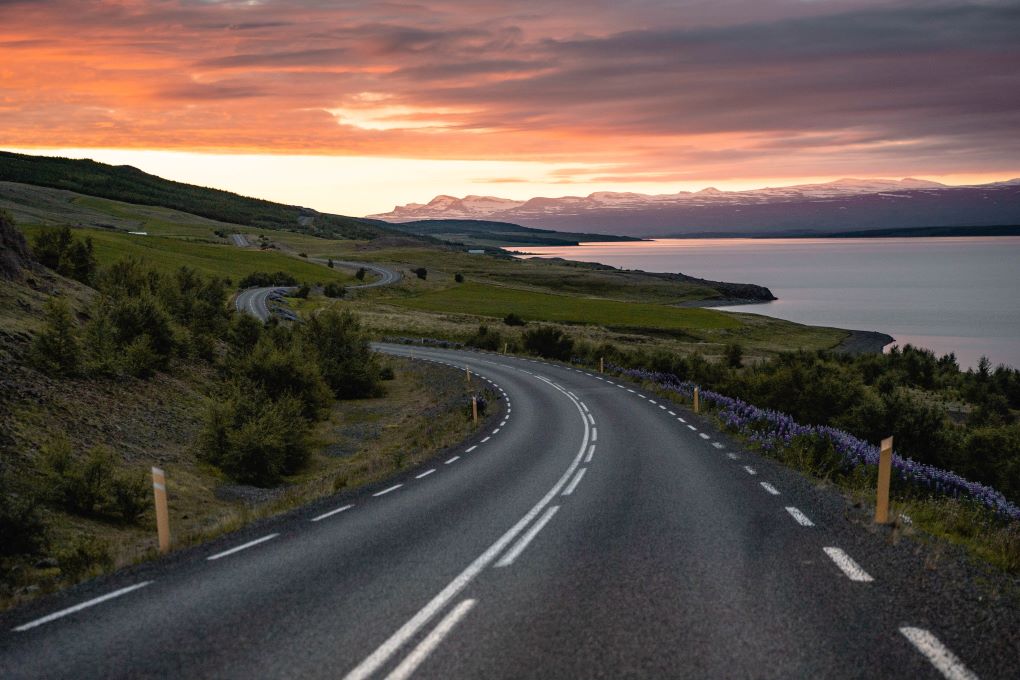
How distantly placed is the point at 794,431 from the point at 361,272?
118 metres

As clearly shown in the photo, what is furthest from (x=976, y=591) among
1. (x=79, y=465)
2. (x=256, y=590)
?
(x=79, y=465)

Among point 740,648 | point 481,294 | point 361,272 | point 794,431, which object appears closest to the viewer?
point 740,648

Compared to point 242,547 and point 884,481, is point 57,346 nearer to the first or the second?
point 242,547

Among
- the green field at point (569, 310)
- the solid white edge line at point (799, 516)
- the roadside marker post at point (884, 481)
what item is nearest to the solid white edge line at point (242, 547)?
the solid white edge line at point (799, 516)

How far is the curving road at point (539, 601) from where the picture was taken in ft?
18.0

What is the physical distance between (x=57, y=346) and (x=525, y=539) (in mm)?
15992

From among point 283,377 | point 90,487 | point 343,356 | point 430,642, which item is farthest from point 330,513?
point 343,356

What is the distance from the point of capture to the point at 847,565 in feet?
25.4

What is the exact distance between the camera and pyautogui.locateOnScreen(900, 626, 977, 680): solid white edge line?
16.6 feet

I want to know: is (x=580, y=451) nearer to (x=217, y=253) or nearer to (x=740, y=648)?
(x=740, y=648)

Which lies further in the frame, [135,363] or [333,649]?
[135,363]

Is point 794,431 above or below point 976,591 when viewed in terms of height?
below

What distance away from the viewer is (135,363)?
23.2m

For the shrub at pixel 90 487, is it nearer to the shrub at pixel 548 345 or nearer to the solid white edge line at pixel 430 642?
the solid white edge line at pixel 430 642
